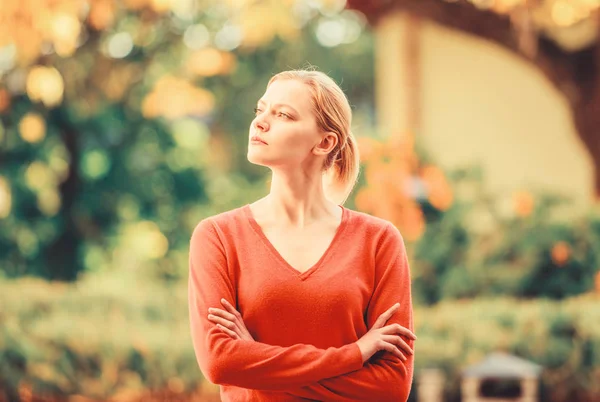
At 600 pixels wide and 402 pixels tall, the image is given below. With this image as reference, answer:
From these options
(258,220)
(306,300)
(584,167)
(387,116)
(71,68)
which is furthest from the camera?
(387,116)

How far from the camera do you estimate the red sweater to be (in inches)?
80.8

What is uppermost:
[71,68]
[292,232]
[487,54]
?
[487,54]

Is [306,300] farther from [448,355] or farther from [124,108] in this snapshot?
[124,108]

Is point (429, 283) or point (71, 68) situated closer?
point (429, 283)

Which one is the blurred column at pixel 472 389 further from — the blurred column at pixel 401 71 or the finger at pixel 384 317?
the blurred column at pixel 401 71

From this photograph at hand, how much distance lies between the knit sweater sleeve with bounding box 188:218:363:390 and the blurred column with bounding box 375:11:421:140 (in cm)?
1015

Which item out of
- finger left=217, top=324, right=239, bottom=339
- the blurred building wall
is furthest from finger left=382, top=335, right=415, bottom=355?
the blurred building wall

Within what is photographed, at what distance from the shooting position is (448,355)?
5711 millimetres

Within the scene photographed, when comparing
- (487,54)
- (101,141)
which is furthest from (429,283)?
(487,54)

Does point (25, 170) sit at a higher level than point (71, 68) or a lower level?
lower

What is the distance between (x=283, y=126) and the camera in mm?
2135

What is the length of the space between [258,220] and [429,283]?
5.81 meters

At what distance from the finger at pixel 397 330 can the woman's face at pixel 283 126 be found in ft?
1.35

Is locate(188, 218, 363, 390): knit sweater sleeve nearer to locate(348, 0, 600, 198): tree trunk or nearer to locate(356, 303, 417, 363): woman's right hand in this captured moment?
locate(356, 303, 417, 363): woman's right hand
